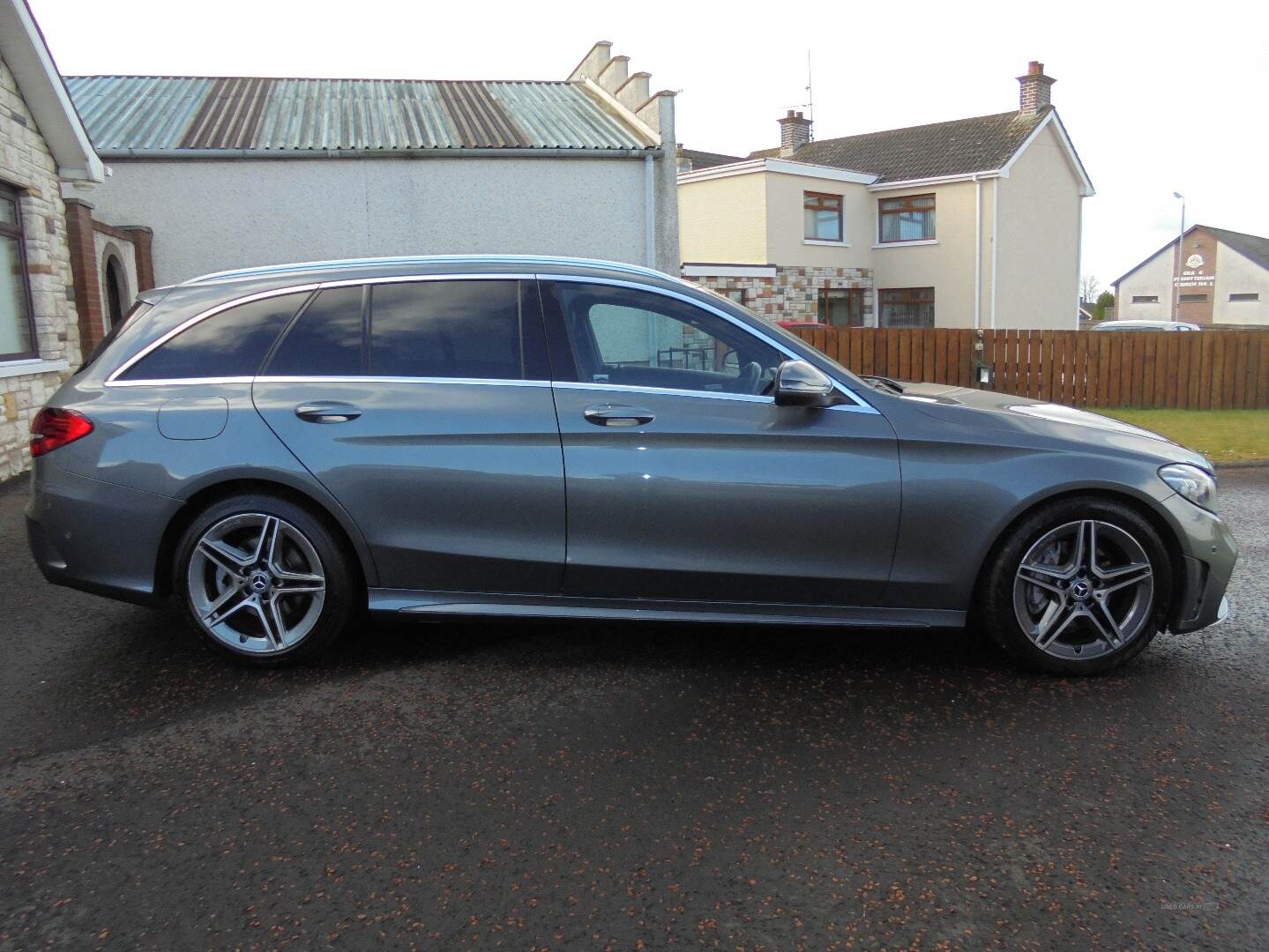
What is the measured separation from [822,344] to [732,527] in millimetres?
15873

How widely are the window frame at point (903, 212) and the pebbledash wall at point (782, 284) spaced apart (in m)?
1.28

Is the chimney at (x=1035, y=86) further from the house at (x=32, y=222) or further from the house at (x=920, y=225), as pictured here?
the house at (x=32, y=222)

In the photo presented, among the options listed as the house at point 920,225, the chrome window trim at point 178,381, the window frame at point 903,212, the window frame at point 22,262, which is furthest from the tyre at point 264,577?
the window frame at point 903,212

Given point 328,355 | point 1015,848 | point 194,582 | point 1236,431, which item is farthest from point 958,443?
point 1236,431

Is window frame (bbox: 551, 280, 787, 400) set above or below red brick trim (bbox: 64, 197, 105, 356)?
below

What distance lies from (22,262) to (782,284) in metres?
24.5

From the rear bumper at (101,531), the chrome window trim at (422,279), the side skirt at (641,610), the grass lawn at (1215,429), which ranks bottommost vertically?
Result: the grass lawn at (1215,429)

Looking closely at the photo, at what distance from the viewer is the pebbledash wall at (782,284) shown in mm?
28656

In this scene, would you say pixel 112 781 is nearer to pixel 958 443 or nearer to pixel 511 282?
pixel 511 282

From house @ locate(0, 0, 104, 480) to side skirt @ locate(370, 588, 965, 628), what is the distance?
23.7 ft

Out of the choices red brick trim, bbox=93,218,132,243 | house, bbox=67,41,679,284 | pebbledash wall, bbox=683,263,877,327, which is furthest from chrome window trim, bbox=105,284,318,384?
pebbledash wall, bbox=683,263,877,327

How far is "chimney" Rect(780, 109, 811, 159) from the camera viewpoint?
42.3m

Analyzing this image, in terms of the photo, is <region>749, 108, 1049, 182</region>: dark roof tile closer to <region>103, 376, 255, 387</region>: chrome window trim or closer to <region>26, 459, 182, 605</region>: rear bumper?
<region>103, 376, 255, 387</region>: chrome window trim

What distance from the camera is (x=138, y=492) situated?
13.9ft
